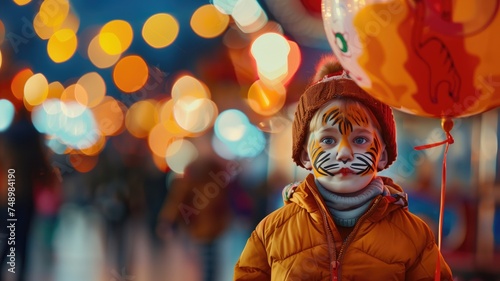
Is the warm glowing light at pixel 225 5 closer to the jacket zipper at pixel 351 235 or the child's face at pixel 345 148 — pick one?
the child's face at pixel 345 148

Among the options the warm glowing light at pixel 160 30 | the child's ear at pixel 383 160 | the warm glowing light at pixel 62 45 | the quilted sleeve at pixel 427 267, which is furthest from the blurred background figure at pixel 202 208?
the quilted sleeve at pixel 427 267

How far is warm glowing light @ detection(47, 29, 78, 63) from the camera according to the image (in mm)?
3623

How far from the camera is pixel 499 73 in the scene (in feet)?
4.49

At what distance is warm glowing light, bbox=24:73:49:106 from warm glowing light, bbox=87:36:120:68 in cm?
29

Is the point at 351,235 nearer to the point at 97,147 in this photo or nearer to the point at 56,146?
the point at 56,146

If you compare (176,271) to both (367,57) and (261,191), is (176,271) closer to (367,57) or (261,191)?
(261,191)

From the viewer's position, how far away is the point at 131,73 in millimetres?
3789

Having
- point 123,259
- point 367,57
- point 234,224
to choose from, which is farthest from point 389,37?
point 123,259

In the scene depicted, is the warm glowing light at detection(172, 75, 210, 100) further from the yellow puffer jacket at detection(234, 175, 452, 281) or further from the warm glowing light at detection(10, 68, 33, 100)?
the yellow puffer jacket at detection(234, 175, 452, 281)

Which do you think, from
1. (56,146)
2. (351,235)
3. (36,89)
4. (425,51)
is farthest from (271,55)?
(425,51)

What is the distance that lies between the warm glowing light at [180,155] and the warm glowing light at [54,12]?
951 millimetres

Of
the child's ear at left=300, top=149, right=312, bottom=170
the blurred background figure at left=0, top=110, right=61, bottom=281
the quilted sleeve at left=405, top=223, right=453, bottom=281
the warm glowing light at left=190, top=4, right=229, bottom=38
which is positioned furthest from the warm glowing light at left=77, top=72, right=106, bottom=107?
the quilted sleeve at left=405, top=223, right=453, bottom=281

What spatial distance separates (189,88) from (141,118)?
1.26 ft

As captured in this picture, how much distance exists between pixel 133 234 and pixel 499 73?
2.77m
